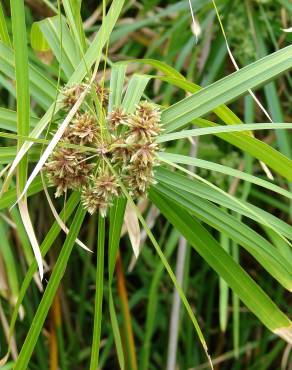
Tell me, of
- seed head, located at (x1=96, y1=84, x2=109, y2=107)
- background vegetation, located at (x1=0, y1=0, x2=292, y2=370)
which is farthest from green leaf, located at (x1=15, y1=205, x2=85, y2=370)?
seed head, located at (x1=96, y1=84, x2=109, y2=107)

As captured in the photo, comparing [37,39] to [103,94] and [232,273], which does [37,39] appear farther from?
[232,273]

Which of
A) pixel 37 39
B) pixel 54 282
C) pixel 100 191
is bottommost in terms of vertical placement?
pixel 54 282

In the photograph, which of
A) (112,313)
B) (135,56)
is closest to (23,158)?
(112,313)

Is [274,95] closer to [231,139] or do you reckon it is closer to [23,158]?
[231,139]

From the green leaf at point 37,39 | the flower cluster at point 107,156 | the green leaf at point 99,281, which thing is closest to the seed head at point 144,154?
the flower cluster at point 107,156

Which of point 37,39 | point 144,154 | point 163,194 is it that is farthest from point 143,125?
point 37,39

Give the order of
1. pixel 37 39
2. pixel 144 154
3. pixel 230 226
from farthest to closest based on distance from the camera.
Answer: pixel 37 39 → pixel 230 226 → pixel 144 154

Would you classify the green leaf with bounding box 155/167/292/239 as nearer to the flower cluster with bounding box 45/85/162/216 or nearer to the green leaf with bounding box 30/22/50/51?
the flower cluster with bounding box 45/85/162/216
